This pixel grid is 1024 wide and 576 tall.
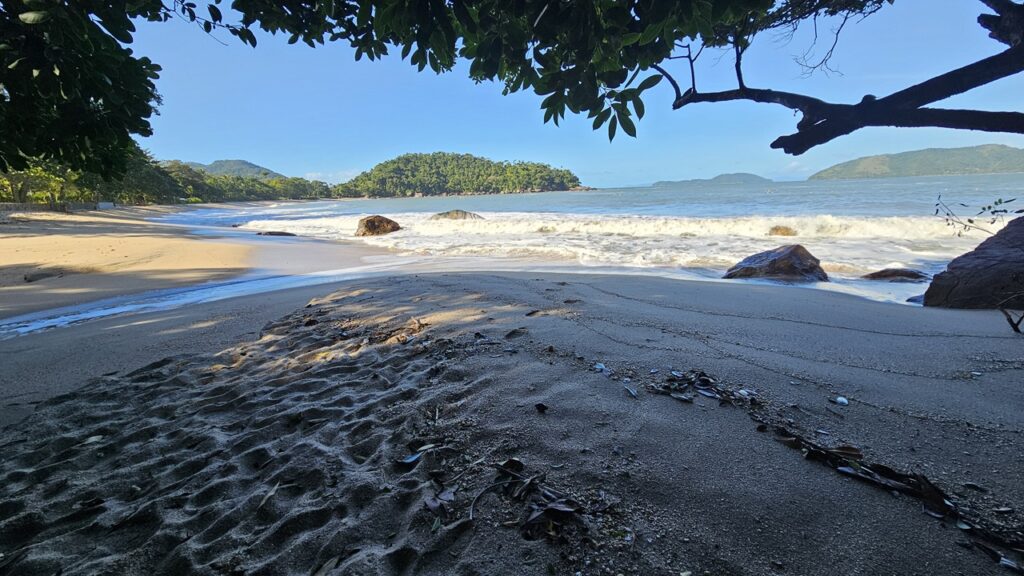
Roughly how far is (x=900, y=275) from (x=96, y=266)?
1658 cm

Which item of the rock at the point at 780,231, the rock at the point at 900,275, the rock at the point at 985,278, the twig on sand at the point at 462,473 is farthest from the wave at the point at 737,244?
the twig on sand at the point at 462,473

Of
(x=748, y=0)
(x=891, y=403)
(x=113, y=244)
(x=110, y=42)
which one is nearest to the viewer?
(x=748, y=0)

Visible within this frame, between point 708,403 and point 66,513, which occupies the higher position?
point 708,403

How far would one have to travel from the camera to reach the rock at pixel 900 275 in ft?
24.6

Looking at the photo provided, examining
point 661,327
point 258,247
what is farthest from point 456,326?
point 258,247

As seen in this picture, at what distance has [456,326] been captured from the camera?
424 centimetres

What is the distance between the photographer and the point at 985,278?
5.46m

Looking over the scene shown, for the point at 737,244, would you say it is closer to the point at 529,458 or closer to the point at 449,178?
the point at 529,458

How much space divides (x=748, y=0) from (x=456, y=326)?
3266mm

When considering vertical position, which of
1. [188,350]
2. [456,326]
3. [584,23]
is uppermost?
[584,23]

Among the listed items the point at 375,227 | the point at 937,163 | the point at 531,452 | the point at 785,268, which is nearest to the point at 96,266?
the point at 375,227

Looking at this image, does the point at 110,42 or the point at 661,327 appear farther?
the point at 661,327

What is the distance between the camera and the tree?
71.1 inches

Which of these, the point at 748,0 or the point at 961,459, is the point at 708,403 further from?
the point at 748,0
